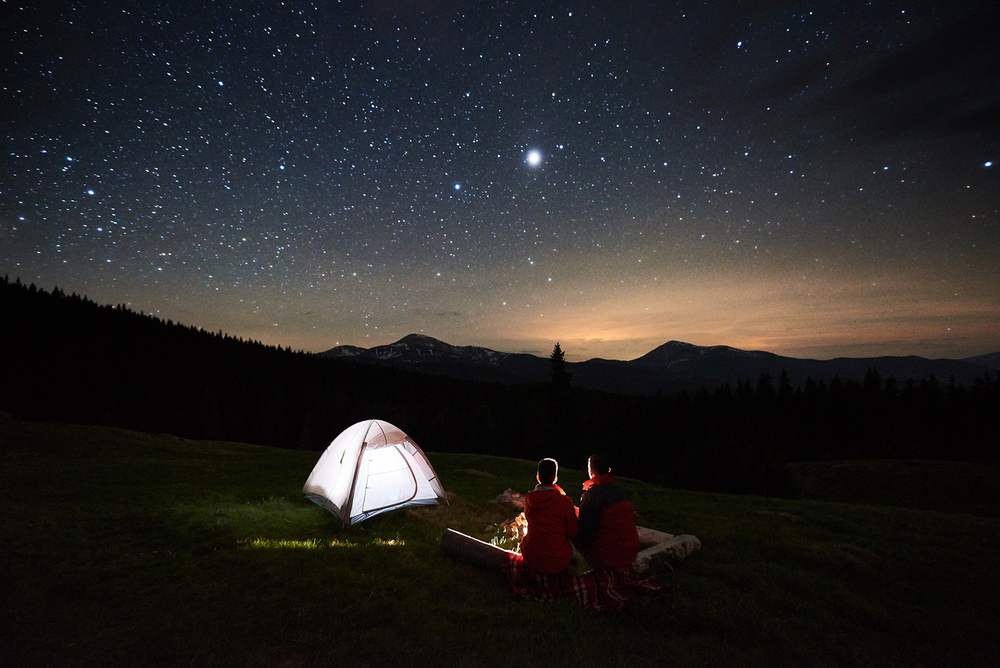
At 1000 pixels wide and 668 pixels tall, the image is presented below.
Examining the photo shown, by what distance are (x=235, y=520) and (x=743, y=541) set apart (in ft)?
42.8

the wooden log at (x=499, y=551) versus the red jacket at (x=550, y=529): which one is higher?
the red jacket at (x=550, y=529)

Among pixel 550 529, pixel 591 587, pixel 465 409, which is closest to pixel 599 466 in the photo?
pixel 550 529

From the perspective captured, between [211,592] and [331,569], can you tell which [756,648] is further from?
[211,592]

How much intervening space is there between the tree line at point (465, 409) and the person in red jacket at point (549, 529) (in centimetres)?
4656

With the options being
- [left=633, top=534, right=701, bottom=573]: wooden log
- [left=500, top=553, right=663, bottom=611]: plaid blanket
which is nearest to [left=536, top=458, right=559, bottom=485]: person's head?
[left=500, top=553, right=663, bottom=611]: plaid blanket

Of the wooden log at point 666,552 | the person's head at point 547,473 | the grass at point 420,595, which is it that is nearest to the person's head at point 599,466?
the person's head at point 547,473

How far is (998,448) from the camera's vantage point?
55719 mm

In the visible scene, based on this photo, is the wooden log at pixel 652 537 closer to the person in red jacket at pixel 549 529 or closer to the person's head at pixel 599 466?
the person's head at pixel 599 466

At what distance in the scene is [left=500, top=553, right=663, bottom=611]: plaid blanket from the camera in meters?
6.20

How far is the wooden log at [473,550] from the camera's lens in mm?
7543

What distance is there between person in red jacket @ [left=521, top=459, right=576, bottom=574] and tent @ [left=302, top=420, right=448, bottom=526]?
6512 millimetres

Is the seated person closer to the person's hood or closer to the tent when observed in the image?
the person's hood

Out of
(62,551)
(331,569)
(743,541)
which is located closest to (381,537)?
(331,569)

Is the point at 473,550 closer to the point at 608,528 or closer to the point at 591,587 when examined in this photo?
the point at 591,587
